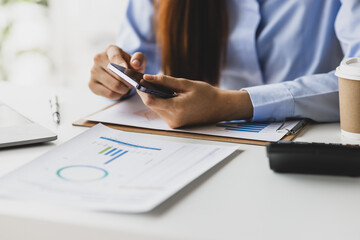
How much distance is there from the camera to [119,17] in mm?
2836

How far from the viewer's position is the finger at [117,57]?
1101 mm

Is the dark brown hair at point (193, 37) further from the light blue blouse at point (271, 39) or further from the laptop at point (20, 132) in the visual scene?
the laptop at point (20, 132)

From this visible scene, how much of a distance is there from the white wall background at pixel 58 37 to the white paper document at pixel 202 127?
1851 mm

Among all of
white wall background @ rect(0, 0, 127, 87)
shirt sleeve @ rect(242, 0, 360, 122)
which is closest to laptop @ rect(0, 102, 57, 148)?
shirt sleeve @ rect(242, 0, 360, 122)

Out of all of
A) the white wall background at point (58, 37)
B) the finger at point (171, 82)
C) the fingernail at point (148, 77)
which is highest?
the fingernail at point (148, 77)

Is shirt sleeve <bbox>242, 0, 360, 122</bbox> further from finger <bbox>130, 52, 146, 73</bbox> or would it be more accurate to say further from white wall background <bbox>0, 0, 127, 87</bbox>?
white wall background <bbox>0, 0, 127, 87</bbox>

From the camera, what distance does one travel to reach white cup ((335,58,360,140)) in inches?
32.5

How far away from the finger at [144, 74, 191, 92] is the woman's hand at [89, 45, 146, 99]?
0.18 meters

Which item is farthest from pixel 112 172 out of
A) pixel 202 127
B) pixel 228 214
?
pixel 202 127

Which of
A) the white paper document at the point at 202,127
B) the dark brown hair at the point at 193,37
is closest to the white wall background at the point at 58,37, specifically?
the dark brown hair at the point at 193,37

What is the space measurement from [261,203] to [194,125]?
356 mm

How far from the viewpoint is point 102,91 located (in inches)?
44.9

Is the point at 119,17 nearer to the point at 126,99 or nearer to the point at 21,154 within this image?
the point at 126,99

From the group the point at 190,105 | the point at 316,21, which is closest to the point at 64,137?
the point at 190,105
